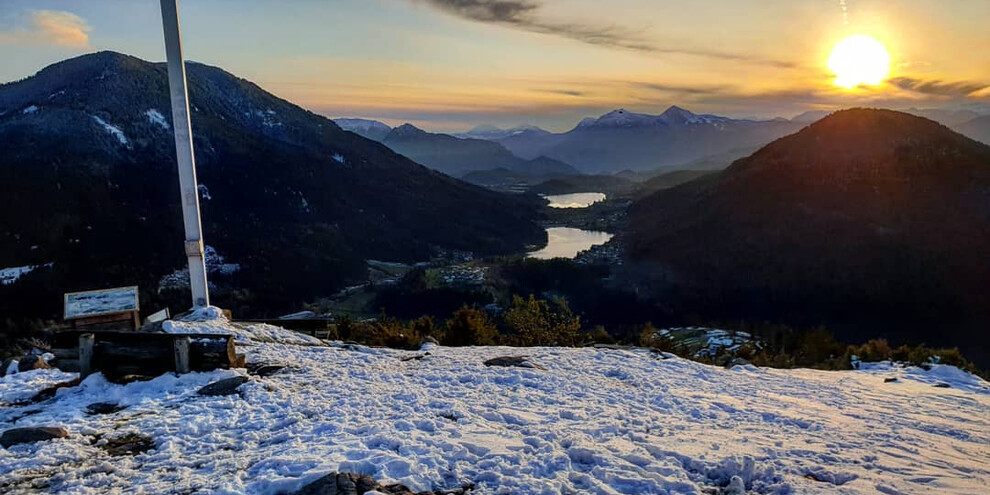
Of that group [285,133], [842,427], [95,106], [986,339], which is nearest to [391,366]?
[842,427]

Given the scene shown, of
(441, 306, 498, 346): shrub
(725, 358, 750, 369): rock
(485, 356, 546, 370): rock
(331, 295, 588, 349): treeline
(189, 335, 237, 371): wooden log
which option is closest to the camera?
(189, 335, 237, 371): wooden log

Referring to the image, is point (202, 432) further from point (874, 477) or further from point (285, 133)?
point (285, 133)

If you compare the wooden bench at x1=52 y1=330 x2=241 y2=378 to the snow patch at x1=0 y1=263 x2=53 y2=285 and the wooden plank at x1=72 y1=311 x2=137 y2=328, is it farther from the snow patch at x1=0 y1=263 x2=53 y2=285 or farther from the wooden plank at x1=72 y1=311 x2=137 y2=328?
the snow patch at x1=0 y1=263 x2=53 y2=285

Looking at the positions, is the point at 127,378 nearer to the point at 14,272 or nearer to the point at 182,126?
the point at 182,126

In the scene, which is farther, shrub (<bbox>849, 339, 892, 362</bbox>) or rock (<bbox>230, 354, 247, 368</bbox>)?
shrub (<bbox>849, 339, 892, 362</bbox>)

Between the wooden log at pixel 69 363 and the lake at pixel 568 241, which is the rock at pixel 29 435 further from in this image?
the lake at pixel 568 241

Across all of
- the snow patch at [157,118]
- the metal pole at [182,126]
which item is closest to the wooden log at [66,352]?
the metal pole at [182,126]

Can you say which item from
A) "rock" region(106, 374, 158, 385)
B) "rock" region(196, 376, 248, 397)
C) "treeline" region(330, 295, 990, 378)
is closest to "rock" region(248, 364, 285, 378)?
"rock" region(196, 376, 248, 397)
